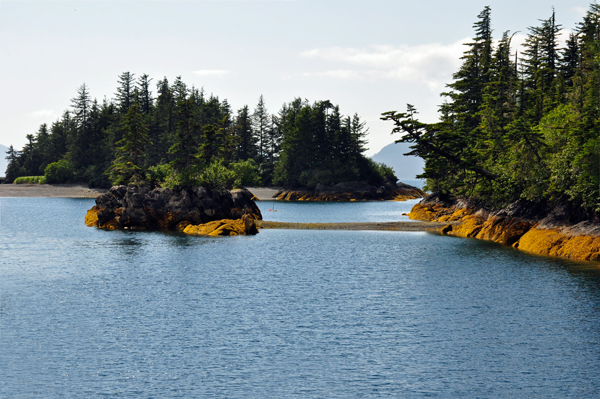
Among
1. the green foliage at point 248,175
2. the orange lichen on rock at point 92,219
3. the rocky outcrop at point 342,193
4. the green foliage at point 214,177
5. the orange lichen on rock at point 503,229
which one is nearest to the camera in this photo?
the orange lichen on rock at point 503,229

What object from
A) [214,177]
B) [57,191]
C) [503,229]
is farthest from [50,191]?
[503,229]

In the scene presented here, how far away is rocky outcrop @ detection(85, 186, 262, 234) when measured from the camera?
71.7 meters

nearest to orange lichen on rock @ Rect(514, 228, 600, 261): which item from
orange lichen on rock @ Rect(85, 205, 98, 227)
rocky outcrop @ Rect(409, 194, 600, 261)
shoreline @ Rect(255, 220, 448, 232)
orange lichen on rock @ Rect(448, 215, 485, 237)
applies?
rocky outcrop @ Rect(409, 194, 600, 261)

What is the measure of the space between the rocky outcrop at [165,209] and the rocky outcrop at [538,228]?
106 feet

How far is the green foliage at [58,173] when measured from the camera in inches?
6270

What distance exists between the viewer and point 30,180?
16300cm

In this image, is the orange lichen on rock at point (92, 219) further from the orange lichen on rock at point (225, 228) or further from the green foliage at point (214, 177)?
the green foliage at point (214, 177)

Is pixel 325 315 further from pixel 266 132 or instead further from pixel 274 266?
pixel 266 132

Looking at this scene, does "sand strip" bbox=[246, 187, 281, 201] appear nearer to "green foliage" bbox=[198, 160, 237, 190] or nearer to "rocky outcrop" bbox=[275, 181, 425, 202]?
"rocky outcrop" bbox=[275, 181, 425, 202]

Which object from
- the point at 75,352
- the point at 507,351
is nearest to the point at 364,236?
the point at 507,351

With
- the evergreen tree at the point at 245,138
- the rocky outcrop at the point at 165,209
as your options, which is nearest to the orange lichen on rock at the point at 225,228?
the rocky outcrop at the point at 165,209

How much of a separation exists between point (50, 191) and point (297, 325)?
149874mm

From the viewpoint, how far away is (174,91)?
175875 mm

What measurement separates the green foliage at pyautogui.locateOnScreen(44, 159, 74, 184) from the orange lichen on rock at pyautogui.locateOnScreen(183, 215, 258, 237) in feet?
360
